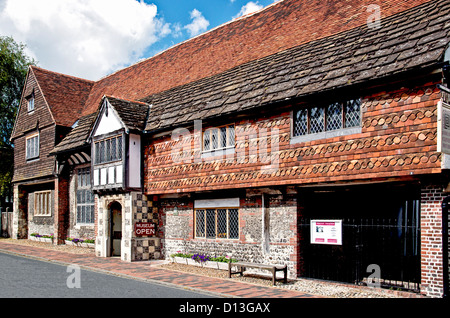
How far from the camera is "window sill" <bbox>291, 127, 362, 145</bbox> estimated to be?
1057 cm

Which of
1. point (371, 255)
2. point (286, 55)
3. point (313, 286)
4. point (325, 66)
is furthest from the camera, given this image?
point (286, 55)

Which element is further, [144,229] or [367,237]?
[144,229]

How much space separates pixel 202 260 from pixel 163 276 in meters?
2.17

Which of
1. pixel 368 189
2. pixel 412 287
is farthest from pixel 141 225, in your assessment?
pixel 412 287

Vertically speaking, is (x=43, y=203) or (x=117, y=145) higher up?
(x=117, y=145)

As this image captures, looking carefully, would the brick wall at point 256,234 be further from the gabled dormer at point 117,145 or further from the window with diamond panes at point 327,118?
the gabled dormer at point 117,145

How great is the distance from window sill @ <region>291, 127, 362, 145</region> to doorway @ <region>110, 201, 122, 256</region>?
9605mm

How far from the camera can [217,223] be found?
14.6 metres

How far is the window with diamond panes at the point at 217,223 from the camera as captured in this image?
14062 mm

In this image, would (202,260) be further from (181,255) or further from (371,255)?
(371,255)

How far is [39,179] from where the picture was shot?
24.8 metres

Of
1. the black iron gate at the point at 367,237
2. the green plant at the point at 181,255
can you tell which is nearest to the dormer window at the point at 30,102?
the green plant at the point at 181,255

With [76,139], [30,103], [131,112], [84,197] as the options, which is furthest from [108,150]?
[30,103]

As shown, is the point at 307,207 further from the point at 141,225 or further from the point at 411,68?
the point at 141,225
